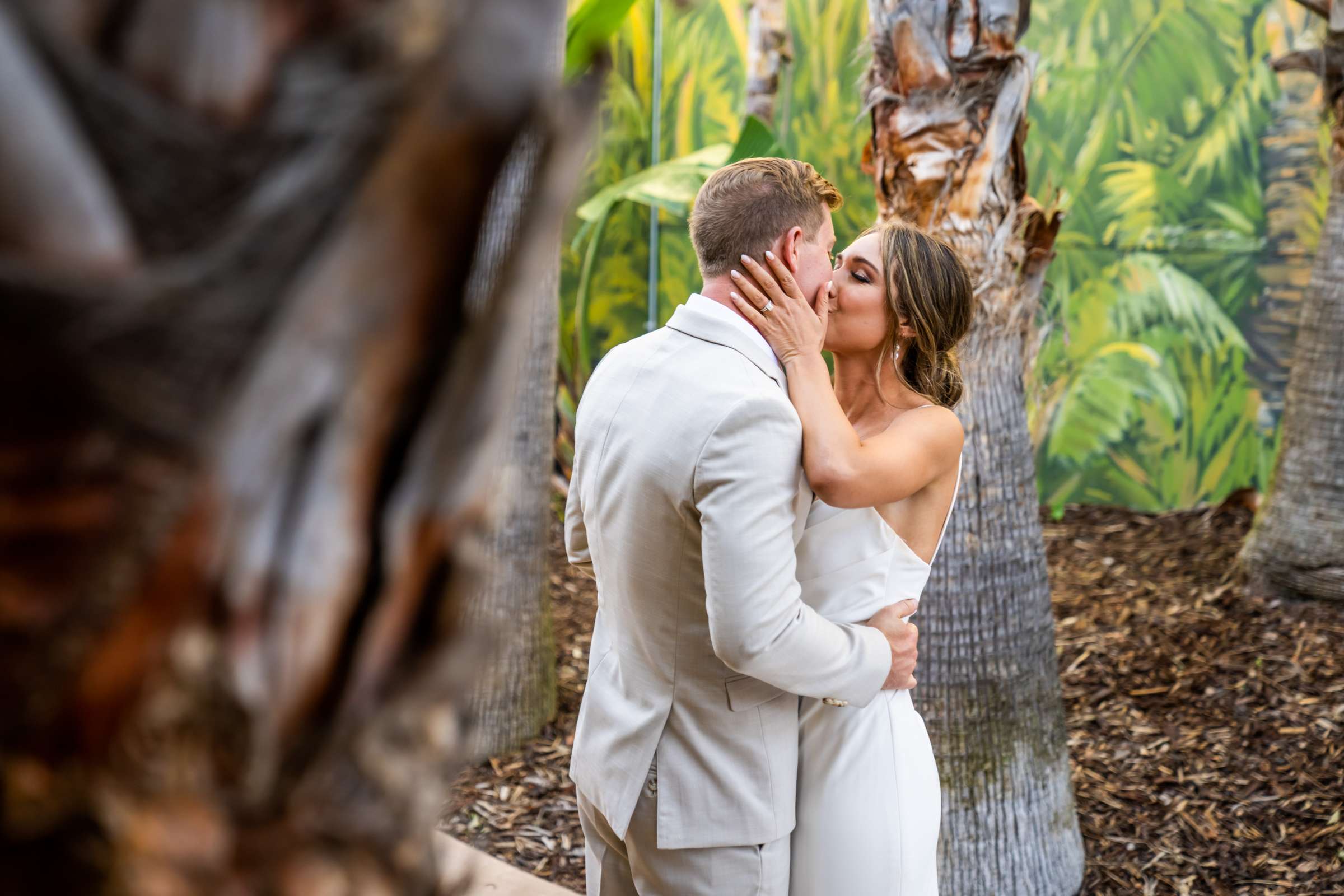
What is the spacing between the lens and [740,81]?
816 centimetres

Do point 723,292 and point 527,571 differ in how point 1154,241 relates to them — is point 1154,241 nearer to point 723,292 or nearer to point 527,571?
point 527,571

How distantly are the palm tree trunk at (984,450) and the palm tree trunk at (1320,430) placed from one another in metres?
2.09

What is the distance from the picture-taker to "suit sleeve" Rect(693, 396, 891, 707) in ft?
5.57

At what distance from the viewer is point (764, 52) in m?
6.65

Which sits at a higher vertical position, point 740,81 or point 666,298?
point 740,81

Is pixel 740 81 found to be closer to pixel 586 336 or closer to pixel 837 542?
pixel 586 336

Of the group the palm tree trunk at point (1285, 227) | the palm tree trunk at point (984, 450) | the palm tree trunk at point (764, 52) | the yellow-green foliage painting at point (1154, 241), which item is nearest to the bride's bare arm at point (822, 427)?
the palm tree trunk at point (984, 450)

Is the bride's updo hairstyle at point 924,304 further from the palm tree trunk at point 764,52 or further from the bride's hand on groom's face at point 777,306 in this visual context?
the palm tree trunk at point 764,52

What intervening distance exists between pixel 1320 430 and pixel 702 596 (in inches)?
158

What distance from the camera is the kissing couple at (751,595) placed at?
69.3 inches

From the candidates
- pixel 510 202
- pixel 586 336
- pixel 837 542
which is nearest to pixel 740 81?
pixel 586 336

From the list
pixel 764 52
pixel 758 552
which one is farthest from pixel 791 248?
pixel 764 52

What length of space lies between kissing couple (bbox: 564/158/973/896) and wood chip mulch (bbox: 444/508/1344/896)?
4.28 ft

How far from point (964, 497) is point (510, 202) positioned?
297 cm
